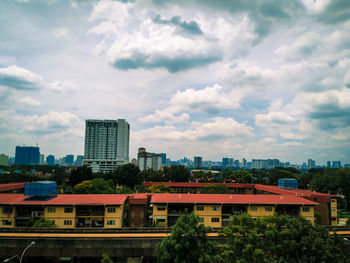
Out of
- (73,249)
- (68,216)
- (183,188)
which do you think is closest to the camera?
(73,249)

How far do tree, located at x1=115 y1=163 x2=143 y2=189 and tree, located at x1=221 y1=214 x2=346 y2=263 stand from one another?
85929 mm

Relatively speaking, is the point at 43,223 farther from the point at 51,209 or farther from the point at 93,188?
the point at 93,188

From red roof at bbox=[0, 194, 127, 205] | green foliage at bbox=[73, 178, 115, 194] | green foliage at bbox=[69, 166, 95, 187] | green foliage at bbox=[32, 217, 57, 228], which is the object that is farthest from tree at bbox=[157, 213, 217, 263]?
green foliage at bbox=[69, 166, 95, 187]

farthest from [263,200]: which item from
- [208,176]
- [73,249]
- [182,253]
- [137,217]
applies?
[208,176]

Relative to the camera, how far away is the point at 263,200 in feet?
167

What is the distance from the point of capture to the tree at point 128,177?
353 ft

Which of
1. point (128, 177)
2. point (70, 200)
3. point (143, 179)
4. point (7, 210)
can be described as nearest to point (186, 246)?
point (70, 200)

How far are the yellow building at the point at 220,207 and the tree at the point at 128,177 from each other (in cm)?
5867

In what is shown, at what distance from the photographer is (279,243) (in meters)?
25.2

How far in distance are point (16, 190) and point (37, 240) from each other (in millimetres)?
47686

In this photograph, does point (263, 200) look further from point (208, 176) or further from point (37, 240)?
point (208, 176)

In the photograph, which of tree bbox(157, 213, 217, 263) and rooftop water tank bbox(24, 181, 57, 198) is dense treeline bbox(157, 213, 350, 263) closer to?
tree bbox(157, 213, 217, 263)

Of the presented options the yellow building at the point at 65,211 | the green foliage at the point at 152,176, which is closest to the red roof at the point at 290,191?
the yellow building at the point at 65,211

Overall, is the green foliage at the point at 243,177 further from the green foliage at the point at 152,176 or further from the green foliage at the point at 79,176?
the green foliage at the point at 79,176
